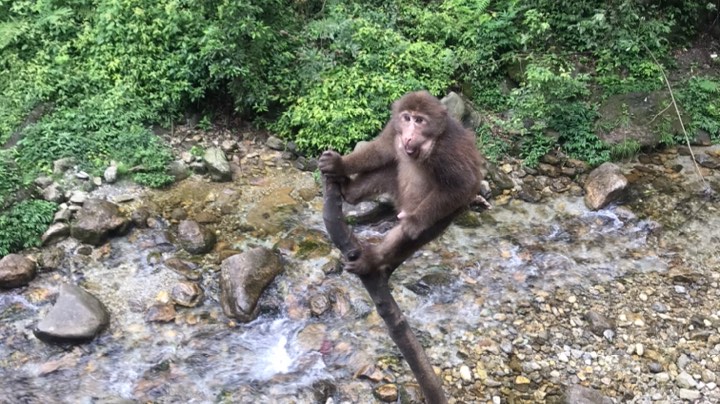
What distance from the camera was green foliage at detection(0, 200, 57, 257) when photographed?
6805 mm

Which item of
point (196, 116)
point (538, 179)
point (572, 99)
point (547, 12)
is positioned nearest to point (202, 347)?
point (196, 116)

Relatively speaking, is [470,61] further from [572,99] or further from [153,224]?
[153,224]

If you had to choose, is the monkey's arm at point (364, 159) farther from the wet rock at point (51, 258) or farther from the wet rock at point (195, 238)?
the wet rock at point (51, 258)

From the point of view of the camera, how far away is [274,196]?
8.33m

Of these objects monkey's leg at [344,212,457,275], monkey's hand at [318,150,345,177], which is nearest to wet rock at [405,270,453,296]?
monkey's leg at [344,212,457,275]

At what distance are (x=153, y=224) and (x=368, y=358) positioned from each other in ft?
10.9

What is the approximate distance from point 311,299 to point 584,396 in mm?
2929

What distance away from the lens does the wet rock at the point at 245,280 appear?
21.0 feet

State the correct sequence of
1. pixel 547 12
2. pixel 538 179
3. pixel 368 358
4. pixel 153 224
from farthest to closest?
pixel 547 12
pixel 538 179
pixel 153 224
pixel 368 358

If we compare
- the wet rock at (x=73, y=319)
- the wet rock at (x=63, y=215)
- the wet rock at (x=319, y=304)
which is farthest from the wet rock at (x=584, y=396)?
the wet rock at (x=63, y=215)

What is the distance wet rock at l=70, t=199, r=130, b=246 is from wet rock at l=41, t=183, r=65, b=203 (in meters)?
0.36

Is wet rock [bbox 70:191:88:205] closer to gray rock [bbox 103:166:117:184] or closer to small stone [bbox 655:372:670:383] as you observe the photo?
gray rock [bbox 103:166:117:184]

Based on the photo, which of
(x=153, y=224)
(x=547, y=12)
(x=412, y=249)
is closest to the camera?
(x=412, y=249)

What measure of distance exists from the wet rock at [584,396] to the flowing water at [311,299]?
1.09 meters
